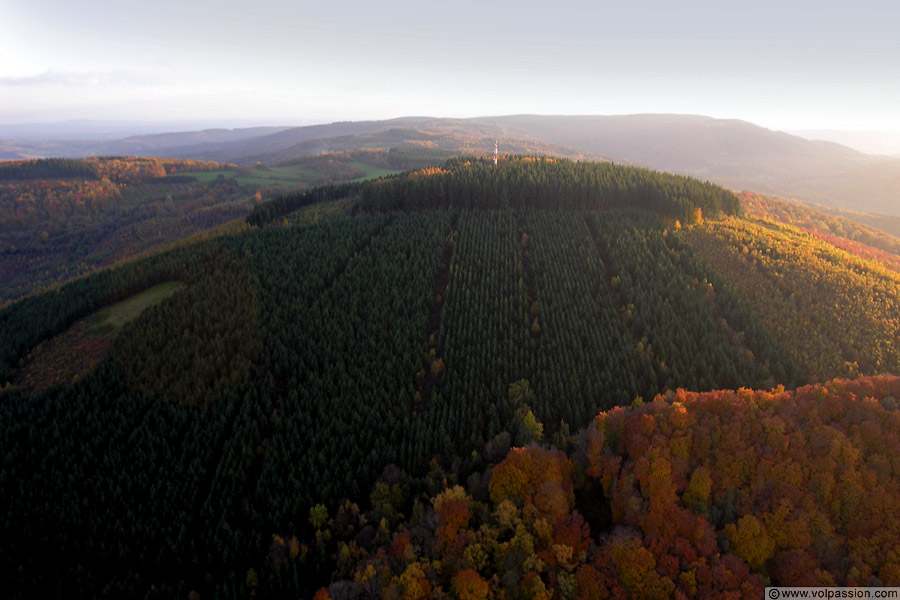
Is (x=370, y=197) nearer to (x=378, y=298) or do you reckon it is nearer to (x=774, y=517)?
(x=378, y=298)

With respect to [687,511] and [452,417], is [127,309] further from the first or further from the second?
[687,511]

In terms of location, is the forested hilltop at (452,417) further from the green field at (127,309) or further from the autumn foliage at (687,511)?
the green field at (127,309)

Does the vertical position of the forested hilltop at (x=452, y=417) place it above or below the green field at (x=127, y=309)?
below

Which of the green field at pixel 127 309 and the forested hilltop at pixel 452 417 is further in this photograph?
the green field at pixel 127 309

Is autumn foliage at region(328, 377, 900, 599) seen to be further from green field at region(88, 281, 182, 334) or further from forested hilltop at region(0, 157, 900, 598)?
green field at region(88, 281, 182, 334)

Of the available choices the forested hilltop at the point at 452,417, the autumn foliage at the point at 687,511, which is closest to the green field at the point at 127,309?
the forested hilltop at the point at 452,417

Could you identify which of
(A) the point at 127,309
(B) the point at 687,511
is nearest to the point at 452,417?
(B) the point at 687,511

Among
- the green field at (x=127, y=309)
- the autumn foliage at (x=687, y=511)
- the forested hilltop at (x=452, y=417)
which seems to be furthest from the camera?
the green field at (x=127, y=309)
